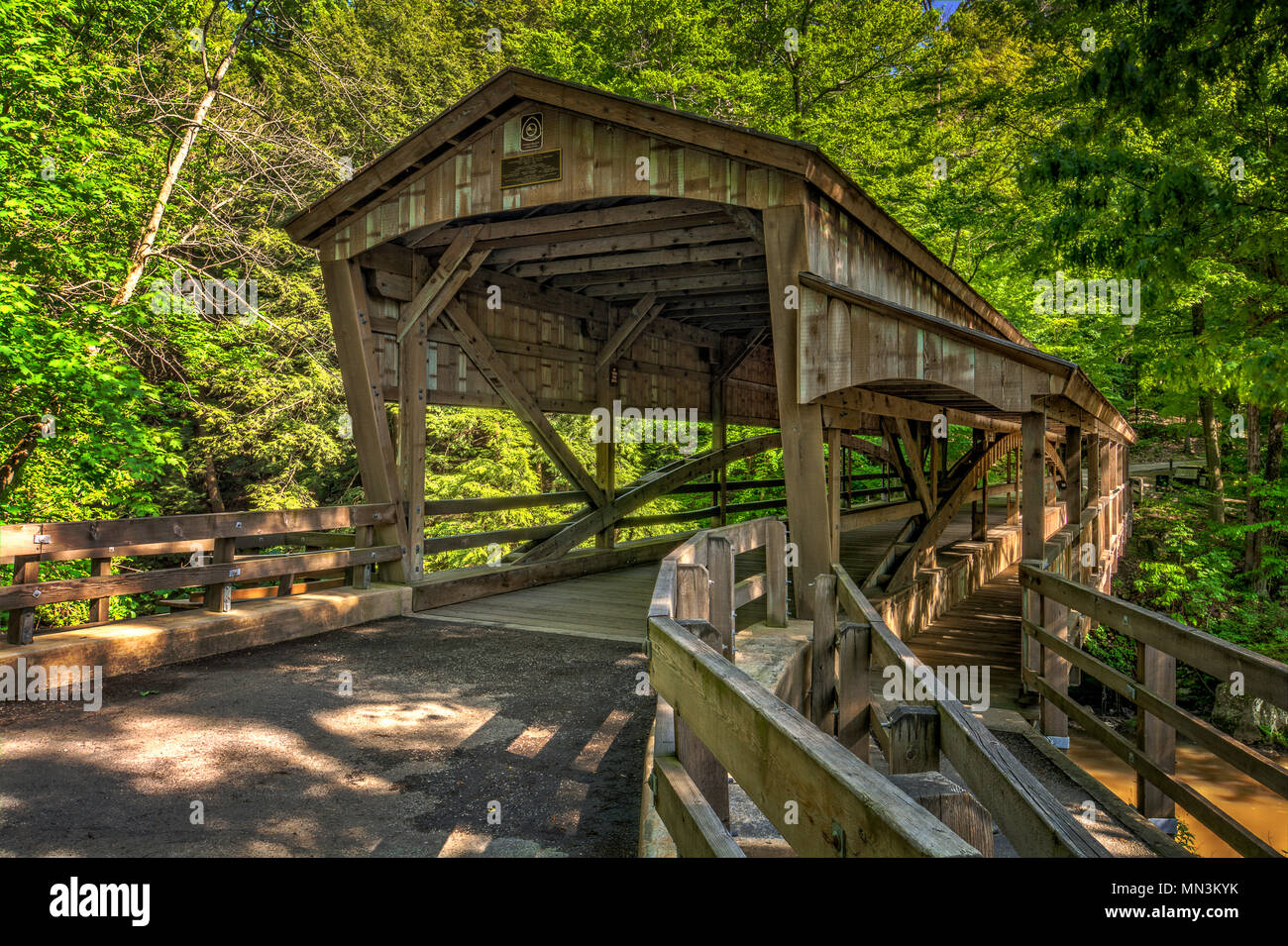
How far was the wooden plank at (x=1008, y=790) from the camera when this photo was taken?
5.39 ft

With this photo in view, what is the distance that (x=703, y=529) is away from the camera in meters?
8.36

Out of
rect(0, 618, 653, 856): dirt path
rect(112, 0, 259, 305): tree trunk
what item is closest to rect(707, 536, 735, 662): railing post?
rect(0, 618, 653, 856): dirt path

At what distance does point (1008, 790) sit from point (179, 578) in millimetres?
6011

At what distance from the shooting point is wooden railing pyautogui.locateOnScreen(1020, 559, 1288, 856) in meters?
3.43

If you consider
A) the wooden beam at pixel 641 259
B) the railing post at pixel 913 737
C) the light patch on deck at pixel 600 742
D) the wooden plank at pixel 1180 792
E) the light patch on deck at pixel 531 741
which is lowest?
the wooden plank at pixel 1180 792

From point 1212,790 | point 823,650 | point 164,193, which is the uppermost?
point 164,193

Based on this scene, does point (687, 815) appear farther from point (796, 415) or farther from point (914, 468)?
point (914, 468)

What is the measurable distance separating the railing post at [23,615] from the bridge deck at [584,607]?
3351mm

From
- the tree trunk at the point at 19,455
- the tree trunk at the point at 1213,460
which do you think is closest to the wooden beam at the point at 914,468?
the tree trunk at the point at 1213,460

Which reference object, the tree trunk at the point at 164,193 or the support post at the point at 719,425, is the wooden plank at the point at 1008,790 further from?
the tree trunk at the point at 164,193

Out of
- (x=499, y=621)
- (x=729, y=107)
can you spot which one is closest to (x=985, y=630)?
(x=499, y=621)

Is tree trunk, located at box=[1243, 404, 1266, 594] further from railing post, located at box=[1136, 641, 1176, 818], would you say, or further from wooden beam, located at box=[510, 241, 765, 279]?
railing post, located at box=[1136, 641, 1176, 818]

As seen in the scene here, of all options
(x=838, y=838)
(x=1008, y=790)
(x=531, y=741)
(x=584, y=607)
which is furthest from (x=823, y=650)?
(x=584, y=607)

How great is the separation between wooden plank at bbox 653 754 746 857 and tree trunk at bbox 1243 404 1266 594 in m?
18.5
